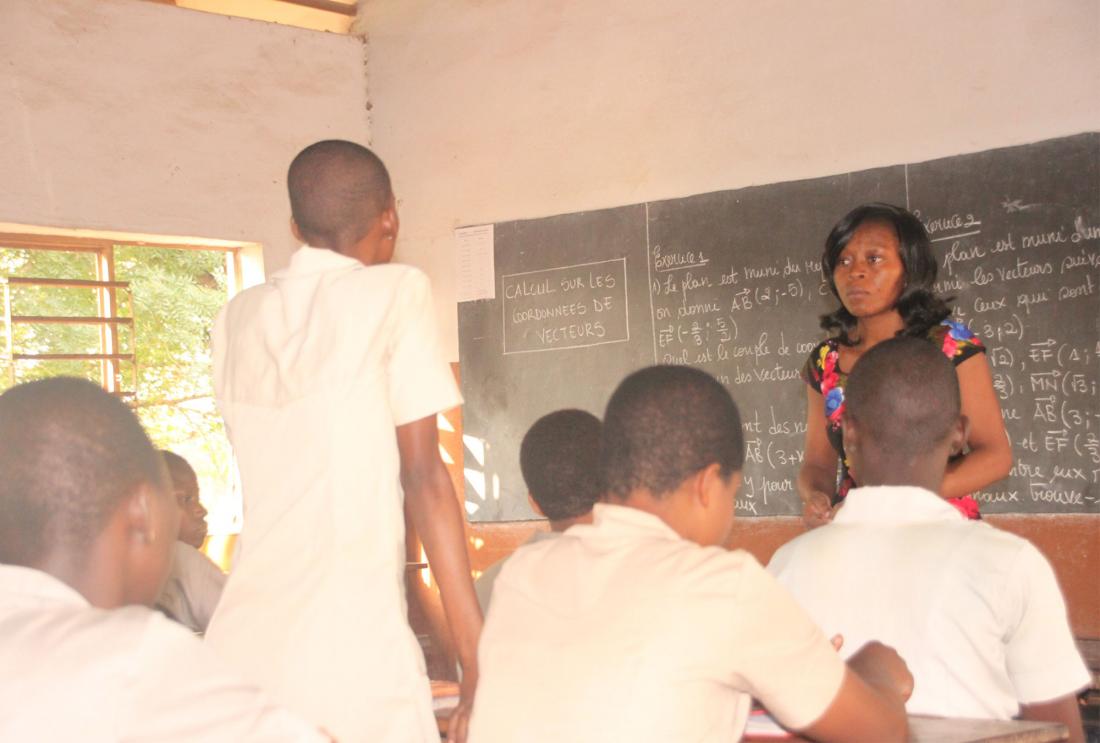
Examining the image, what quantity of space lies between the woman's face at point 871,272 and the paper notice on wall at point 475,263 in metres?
2.56

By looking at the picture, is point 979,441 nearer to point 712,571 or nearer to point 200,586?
point 712,571

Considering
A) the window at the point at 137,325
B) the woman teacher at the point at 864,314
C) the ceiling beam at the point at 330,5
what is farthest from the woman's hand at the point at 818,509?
the ceiling beam at the point at 330,5

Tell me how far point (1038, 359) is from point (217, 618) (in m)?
3.06

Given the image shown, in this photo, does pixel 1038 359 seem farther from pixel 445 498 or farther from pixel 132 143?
pixel 132 143

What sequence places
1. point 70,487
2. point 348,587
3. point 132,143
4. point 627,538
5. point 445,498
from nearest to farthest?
point 70,487, point 627,538, point 348,587, point 445,498, point 132,143

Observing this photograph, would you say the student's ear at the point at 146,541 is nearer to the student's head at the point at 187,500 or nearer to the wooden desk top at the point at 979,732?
the wooden desk top at the point at 979,732

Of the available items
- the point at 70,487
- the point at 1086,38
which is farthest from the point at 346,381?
the point at 1086,38

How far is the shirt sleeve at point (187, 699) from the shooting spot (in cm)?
100

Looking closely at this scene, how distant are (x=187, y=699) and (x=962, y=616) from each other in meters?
1.10

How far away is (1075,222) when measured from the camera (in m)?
3.89

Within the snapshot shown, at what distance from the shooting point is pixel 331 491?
1689 mm

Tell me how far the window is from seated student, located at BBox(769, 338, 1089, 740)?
325 cm

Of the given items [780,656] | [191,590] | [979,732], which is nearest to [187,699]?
[780,656]

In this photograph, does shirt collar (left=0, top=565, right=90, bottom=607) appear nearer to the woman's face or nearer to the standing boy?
the standing boy
